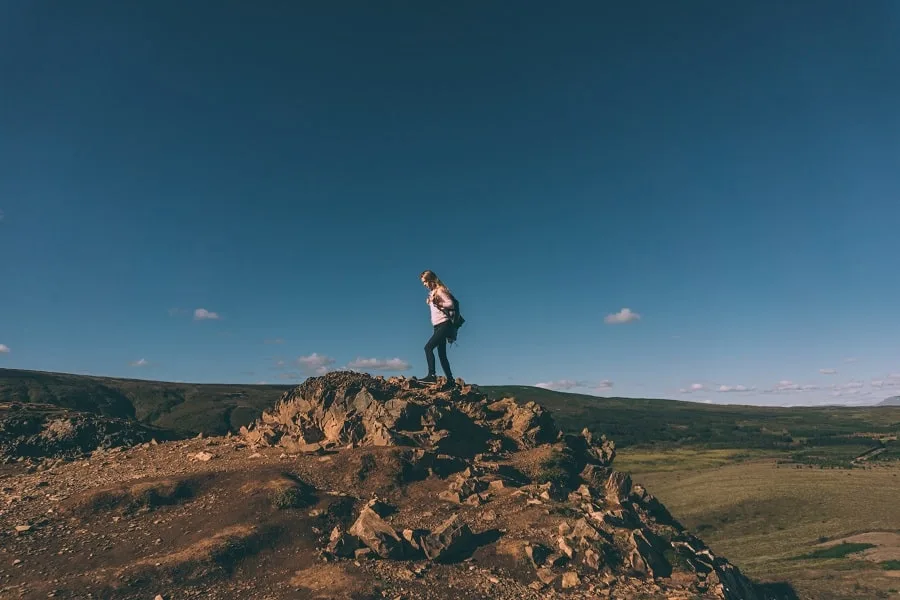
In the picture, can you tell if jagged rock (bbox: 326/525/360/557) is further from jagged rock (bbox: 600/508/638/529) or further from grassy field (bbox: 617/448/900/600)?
grassy field (bbox: 617/448/900/600)

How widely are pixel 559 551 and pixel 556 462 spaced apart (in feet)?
24.6

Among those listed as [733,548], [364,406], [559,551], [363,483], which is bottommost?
[733,548]

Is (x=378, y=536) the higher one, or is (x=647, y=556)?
(x=378, y=536)

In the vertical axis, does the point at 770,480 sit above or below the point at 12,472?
below

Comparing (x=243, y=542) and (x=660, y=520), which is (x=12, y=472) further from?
(x=660, y=520)

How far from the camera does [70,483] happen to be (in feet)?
60.8

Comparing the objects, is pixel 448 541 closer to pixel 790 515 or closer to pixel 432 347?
pixel 432 347

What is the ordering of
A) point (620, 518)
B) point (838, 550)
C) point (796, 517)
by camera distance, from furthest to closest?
point (796, 517), point (838, 550), point (620, 518)

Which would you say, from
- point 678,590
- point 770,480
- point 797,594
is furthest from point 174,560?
point 770,480

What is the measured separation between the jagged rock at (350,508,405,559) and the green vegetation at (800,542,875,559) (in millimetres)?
53278

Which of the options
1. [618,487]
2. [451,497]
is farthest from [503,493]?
[618,487]

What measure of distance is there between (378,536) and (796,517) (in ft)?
250

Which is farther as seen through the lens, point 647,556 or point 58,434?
point 58,434

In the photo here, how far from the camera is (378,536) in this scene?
15.4 meters
